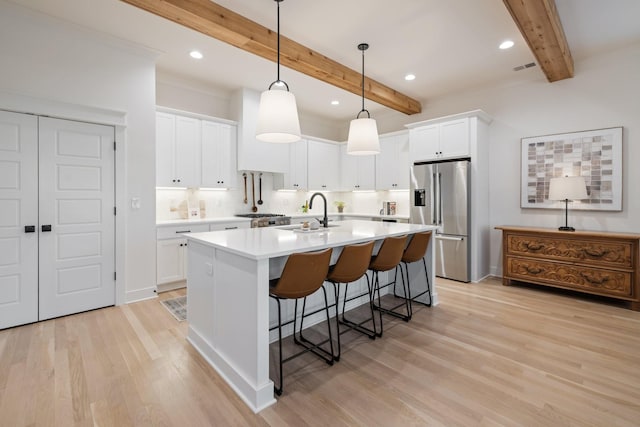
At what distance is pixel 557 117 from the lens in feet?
13.5

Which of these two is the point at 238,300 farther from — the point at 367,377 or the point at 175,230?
the point at 175,230

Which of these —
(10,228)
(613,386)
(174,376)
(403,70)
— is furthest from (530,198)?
(10,228)

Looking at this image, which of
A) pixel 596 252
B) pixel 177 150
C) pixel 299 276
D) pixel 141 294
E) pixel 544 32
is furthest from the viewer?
pixel 177 150

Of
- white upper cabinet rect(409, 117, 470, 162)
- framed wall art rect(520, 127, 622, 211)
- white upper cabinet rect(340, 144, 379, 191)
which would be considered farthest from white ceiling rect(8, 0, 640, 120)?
white upper cabinet rect(340, 144, 379, 191)

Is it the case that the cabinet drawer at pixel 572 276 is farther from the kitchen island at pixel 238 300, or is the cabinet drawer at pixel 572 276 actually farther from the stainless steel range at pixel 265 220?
the stainless steel range at pixel 265 220

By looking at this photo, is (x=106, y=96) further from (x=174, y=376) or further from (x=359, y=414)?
(x=359, y=414)

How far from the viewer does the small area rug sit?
10.3ft

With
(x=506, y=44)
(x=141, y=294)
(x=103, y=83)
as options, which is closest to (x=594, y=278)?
(x=506, y=44)

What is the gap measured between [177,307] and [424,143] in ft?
13.6

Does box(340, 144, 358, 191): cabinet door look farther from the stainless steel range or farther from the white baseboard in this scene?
the white baseboard

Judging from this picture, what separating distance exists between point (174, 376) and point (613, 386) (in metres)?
2.92

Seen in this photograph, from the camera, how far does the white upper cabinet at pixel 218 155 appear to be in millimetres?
4516

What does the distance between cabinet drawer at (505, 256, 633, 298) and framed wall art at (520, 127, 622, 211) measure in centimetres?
85

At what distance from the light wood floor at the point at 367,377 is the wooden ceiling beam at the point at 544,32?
277 cm
